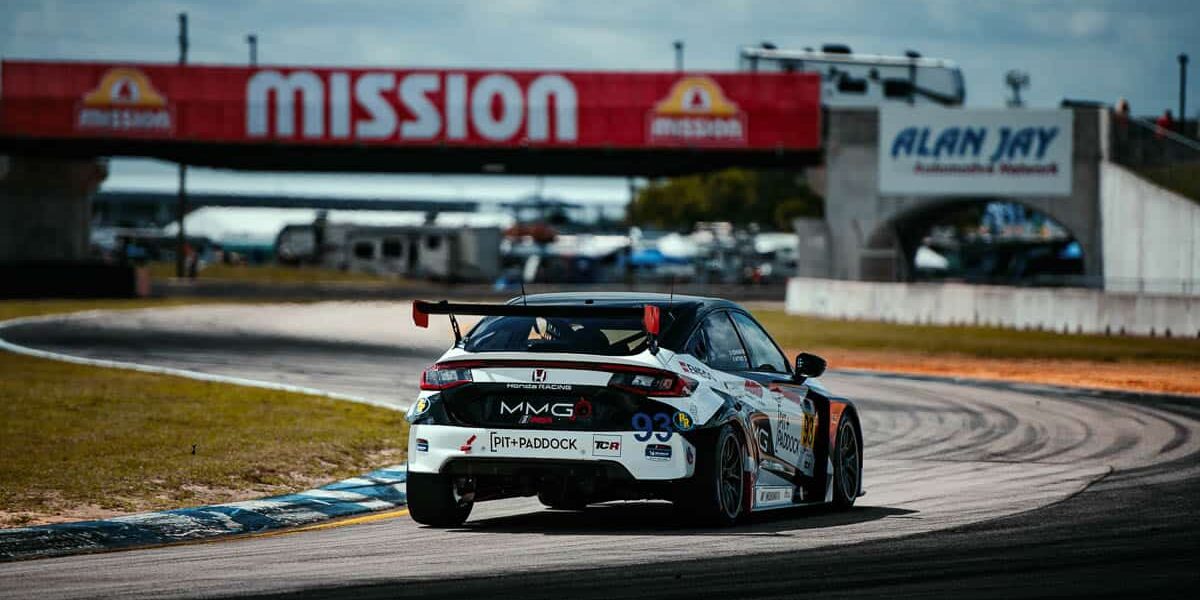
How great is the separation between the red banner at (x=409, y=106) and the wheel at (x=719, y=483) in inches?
1568

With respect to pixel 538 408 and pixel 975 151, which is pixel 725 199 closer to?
pixel 975 151

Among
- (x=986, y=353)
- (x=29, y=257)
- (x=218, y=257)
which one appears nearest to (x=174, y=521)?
(x=986, y=353)

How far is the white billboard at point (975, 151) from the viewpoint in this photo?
1901 inches

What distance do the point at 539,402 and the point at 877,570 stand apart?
2271mm

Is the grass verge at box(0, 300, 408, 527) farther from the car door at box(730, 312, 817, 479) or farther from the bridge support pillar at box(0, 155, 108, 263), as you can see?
the bridge support pillar at box(0, 155, 108, 263)

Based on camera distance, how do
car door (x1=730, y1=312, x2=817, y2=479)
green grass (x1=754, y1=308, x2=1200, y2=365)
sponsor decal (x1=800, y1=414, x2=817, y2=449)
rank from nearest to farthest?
1. car door (x1=730, y1=312, x2=817, y2=479)
2. sponsor decal (x1=800, y1=414, x2=817, y2=449)
3. green grass (x1=754, y1=308, x2=1200, y2=365)

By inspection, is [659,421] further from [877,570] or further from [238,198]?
[238,198]

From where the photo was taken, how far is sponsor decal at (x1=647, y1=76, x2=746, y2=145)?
49312 millimetres

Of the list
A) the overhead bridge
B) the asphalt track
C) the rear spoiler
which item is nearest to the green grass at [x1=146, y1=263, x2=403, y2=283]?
the overhead bridge

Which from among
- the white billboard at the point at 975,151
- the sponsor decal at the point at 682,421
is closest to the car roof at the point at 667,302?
the sponsor decal at the point at 682,421

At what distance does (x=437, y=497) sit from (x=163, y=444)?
4.65 meters

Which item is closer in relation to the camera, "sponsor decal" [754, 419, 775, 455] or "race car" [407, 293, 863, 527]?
"race car" [407, 293, 863, 527]

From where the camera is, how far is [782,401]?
10828 mm

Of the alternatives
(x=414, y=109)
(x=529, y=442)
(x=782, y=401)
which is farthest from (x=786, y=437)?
(x=414, y=109)
